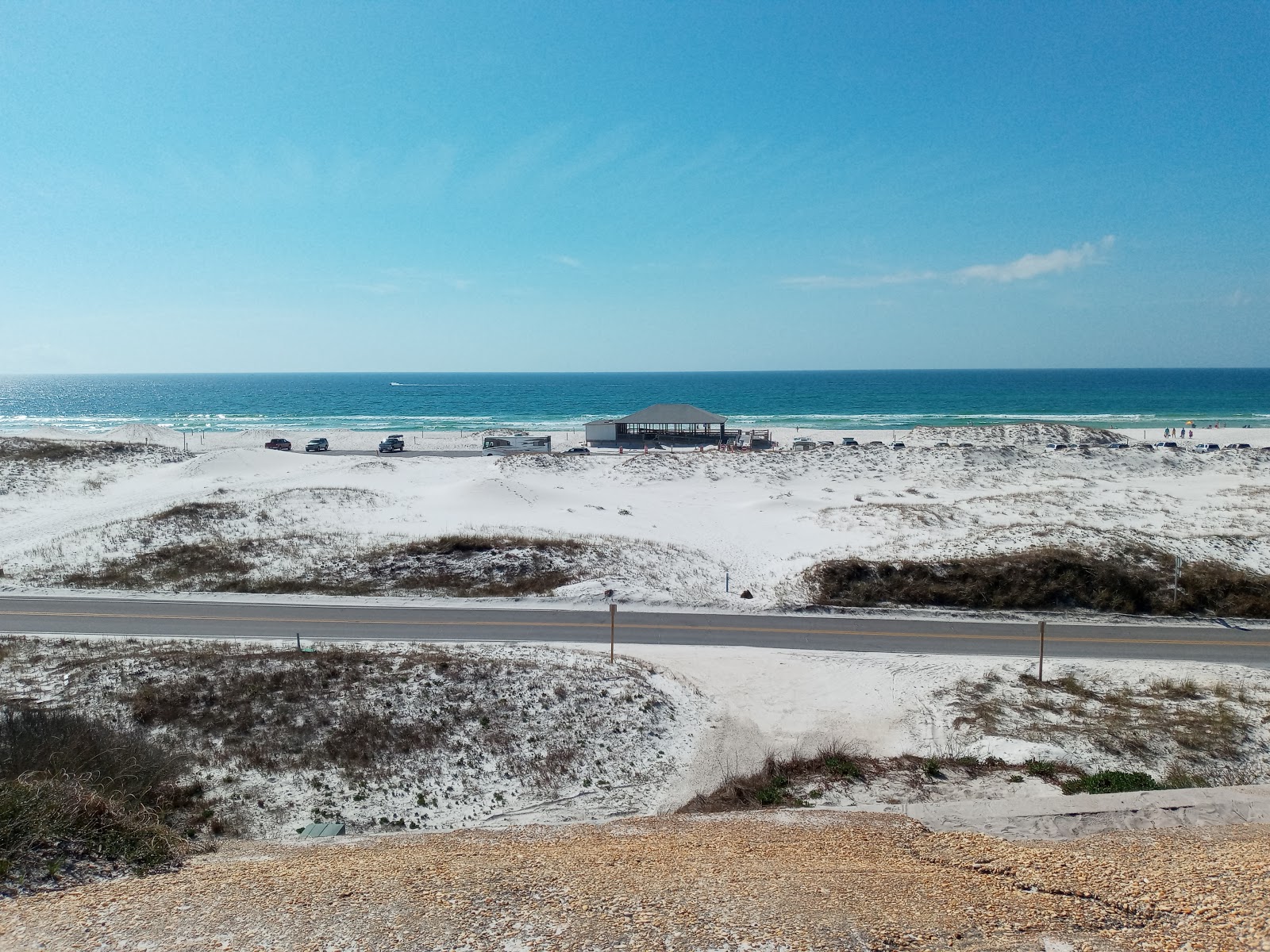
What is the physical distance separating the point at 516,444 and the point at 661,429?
14.6m

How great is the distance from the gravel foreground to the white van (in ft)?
186

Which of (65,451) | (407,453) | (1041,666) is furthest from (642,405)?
(1041,666)

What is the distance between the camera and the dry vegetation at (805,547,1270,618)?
25859mm

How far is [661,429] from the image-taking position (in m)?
71.9

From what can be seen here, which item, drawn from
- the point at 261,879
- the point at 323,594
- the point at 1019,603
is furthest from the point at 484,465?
the point at 261,879

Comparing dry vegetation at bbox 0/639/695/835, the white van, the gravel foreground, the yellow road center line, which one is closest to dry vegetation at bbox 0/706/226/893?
the gravel foreground

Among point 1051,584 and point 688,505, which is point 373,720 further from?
point 688,505

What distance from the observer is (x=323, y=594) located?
2717 centimetres

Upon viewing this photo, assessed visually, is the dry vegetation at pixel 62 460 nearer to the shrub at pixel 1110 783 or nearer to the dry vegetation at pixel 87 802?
the dry vegetation at pixel 87 802

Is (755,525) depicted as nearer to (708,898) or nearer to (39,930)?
(708,898)

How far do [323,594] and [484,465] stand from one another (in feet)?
100

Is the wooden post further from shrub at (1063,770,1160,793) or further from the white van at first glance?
the white van

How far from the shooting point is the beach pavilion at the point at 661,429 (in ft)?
227

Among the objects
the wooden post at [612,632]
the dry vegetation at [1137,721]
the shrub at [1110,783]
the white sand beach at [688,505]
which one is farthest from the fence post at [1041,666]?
the wooden post at [612,632]
